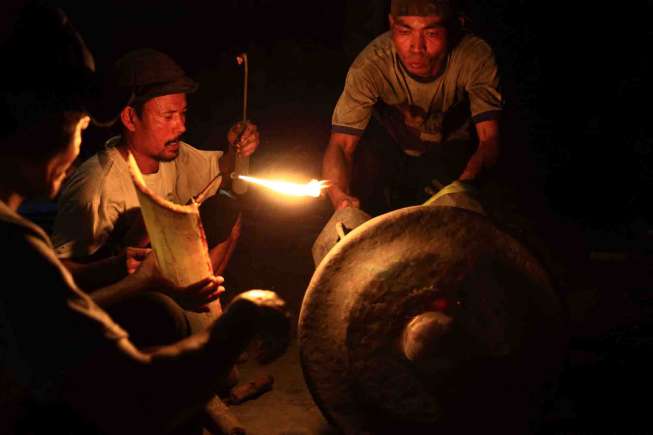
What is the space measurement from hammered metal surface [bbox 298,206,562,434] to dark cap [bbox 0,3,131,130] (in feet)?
5.47

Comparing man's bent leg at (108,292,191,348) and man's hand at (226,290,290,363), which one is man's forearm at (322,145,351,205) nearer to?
man's bent leg at (108,292,191,348)

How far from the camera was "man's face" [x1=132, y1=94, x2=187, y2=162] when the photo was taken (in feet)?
16.0

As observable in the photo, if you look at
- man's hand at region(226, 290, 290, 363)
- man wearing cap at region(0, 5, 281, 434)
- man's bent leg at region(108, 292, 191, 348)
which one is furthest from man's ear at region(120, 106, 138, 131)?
man's hand at region(226, 290, 290, 363)

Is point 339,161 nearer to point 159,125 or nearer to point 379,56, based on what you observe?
point 379,56

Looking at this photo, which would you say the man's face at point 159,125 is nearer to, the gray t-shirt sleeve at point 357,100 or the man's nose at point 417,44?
the gray t-shirt sleeve at point 357,100

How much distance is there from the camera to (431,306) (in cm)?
358

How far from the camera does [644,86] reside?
8.37m

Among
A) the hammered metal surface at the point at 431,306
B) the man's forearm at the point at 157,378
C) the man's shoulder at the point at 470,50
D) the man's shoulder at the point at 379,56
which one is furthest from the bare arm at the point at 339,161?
the man's forearm at the point at 157,378

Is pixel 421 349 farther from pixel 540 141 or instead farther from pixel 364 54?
pixel 540 141

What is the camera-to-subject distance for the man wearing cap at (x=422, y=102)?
5215 mm

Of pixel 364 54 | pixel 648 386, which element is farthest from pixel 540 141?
pixel 648 386

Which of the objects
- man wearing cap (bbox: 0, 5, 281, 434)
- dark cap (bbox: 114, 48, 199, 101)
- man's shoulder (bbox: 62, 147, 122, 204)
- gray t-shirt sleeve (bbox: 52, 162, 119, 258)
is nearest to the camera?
man wearing cap (bbox: 0, 5, 281, 434)

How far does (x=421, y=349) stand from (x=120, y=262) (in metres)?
1.91

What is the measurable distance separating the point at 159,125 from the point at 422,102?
2471 mm
